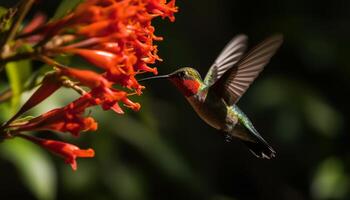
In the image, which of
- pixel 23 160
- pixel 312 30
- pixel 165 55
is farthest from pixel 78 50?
pixel 312 30

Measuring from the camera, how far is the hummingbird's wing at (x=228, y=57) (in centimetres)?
180

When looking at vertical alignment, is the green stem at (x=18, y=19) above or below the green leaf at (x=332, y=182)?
above

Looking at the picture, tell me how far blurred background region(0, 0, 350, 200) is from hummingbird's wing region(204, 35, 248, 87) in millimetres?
579

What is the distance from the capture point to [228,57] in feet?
6.27

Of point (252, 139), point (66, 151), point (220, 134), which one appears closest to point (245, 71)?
point (252, 139)

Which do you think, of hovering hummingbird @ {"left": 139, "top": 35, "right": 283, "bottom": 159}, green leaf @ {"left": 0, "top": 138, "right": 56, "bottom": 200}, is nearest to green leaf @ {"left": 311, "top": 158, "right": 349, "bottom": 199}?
hovering hummingbird @ {"left": 139, "top": 35, "right": 283, "bottom": 159}

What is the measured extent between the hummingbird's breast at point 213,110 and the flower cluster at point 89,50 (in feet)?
1.80

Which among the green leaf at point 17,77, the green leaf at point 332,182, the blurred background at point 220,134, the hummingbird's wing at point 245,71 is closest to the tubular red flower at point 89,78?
the green leaf at point 17,77

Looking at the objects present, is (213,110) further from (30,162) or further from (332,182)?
(332,182)

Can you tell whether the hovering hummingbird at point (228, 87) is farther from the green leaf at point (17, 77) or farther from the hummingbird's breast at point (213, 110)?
the green leaf at point (17, 77)

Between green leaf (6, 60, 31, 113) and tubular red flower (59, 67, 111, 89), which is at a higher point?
tubular red flower (59, 67, 111, 89)

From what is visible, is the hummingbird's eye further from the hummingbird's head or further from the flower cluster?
the flower cluster

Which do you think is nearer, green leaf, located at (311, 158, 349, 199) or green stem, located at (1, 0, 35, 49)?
green stem, located at (1, 0, 35, 49)

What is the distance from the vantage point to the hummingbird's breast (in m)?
1.86
